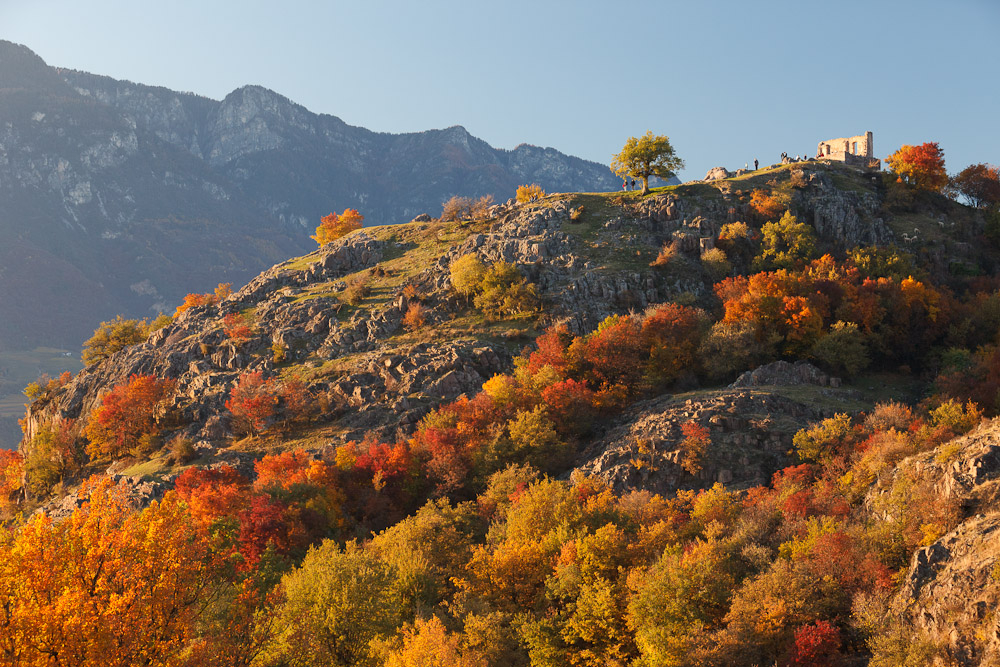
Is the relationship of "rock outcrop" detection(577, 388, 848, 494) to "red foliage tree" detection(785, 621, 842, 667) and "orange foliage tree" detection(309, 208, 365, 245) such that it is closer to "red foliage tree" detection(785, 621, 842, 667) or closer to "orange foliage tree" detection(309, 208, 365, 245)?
"red foliage tree" detection(785, 621, 842, 667)

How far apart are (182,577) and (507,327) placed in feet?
207

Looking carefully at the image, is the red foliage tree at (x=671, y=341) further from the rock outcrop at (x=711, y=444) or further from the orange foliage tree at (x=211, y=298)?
the orange foliage tree at (x=211, y=298)

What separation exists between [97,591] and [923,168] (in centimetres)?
13315

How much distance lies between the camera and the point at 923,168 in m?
111

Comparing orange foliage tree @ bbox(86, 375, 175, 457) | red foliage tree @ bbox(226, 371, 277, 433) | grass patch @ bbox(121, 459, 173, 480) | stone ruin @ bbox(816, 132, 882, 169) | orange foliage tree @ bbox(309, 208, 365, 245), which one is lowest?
grass patch @ bbox(121, 459, 173, 480)

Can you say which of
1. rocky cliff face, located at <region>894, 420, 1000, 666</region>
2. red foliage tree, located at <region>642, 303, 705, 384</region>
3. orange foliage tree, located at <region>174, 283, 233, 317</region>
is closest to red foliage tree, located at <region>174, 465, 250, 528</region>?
rocky cliff face, located at <region>894, 420, 1000, 666</region>

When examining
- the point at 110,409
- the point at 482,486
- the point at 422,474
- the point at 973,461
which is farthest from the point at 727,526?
the point at 110,409

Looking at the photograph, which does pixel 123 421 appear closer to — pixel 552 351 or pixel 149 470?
pixel 149 470

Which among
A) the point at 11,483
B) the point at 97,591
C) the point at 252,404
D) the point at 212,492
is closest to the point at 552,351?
the point at 252,404

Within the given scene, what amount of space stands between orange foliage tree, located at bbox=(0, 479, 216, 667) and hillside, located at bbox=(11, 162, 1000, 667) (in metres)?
2.63

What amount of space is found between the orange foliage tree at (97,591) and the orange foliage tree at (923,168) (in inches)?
5007

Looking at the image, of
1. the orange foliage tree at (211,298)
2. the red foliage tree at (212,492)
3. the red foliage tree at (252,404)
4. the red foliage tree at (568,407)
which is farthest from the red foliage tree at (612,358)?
the orange foliage tree at (211,298)

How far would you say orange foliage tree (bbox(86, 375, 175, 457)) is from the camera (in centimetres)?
8019

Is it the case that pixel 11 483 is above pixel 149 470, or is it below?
below
